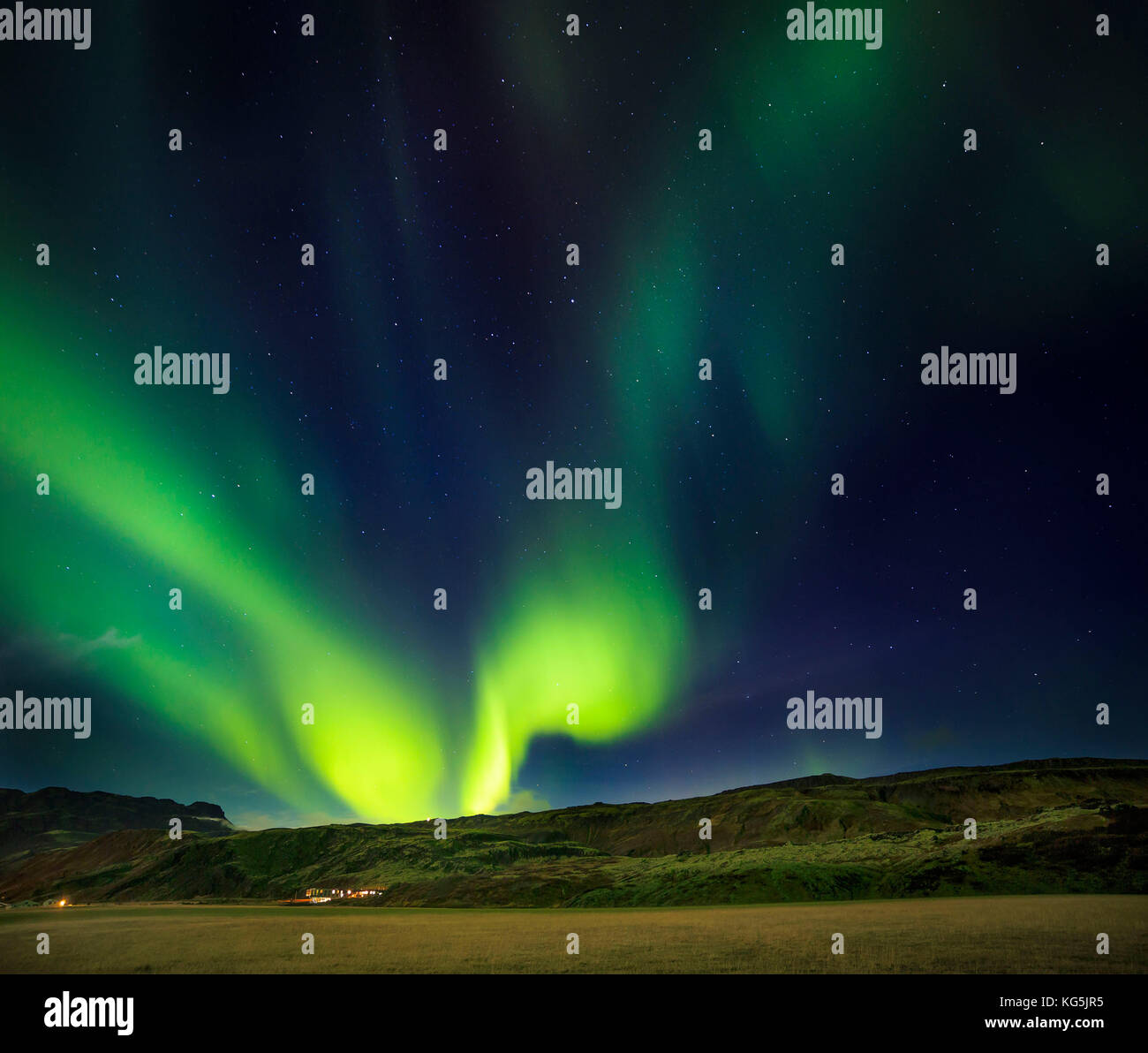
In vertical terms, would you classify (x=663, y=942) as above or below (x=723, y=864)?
above

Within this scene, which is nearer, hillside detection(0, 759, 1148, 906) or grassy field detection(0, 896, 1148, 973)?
grassy field detection(0, 896, 1148, 973)

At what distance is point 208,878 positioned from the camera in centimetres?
17575

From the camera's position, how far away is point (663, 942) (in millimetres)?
42438

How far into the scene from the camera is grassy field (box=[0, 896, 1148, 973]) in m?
33.8

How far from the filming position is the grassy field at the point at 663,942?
33.8m

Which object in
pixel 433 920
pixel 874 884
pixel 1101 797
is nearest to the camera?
pixel 433 920

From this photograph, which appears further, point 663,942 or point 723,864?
point 723,864

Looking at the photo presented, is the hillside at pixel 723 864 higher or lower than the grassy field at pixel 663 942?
lower

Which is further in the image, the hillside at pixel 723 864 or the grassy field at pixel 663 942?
the hillside at pixel 723 864

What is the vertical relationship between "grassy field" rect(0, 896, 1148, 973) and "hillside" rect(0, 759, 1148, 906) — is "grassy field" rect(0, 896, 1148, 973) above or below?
above
